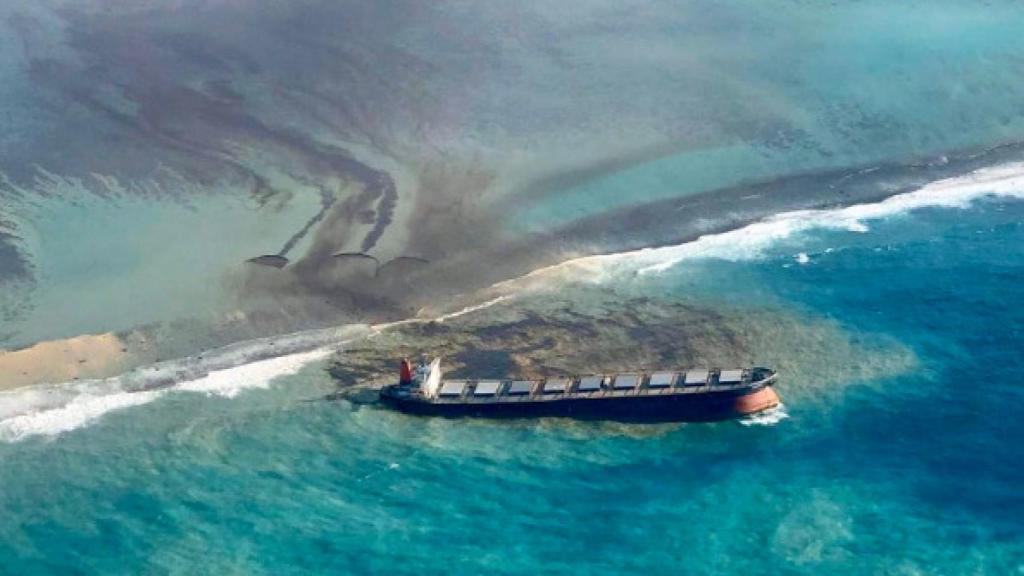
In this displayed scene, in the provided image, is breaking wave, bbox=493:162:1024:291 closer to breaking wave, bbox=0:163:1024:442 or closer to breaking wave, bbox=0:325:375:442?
breaking wave, bbox=0:163:1024:442

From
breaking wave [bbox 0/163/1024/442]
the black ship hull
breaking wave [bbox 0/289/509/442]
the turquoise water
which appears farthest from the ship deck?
breaking wave [bbox 0/289/509/442]

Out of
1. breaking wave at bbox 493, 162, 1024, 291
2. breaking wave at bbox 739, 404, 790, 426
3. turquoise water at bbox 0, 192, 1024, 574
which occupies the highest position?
breaking wave at bbox 493, 162, 1024, 291

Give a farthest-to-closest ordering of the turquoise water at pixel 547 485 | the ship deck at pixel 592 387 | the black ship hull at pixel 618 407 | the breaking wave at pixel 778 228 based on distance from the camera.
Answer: the breaking wave at pixel 778 228 → the ship deck at pixel 592 387 → the black ship hull at pixel 618 407 → the turquoise water at pixel 547 485

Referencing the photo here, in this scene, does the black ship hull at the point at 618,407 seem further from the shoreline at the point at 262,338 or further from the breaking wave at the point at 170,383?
the shoreline at the point at 262,338

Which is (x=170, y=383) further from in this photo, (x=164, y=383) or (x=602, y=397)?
(x=602, y=397)

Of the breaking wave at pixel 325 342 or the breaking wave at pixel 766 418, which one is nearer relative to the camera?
the breaking wave at pixel 766 418

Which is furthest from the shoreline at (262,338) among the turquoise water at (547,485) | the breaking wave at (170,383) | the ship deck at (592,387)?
the ship deck at (592,387)

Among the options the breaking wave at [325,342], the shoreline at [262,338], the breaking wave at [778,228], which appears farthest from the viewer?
the breaking wave at [778,228]

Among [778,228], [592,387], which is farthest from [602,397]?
[778,228]
